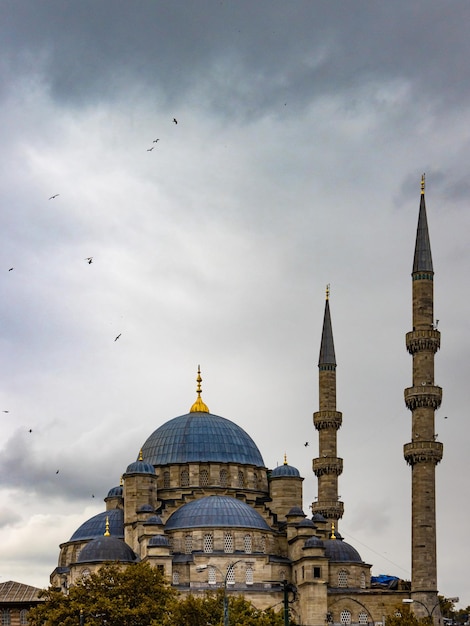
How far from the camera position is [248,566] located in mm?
75688

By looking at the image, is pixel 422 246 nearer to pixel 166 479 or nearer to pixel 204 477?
pixel 204 477

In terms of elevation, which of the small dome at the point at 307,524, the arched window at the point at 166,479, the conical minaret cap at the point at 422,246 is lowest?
the small dome at the point at 307,524

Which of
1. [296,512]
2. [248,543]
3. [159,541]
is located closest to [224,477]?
[296,512]

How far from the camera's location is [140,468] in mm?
83000

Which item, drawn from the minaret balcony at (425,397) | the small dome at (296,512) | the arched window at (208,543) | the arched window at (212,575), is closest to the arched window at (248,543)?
the arched window at (208,543)

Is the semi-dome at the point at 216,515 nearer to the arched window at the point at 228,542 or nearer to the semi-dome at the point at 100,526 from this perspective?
the arched window at the point at 228,542

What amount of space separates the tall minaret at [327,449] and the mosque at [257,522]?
10cm

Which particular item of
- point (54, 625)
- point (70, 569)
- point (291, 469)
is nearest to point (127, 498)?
point (70, 569)

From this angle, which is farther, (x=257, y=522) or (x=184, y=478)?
(x=184, y=478)

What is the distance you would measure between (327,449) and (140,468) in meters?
14.7

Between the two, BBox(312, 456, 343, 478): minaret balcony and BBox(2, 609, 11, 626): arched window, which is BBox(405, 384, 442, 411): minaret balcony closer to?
BBox(312, 456, 343, 478): minaret balcony

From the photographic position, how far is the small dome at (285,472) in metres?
87.1

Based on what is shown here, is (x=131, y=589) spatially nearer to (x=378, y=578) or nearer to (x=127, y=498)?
(x=127, y=498)

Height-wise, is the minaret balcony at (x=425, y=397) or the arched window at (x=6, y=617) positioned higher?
the minaret balcony at (x=425, y=397)
